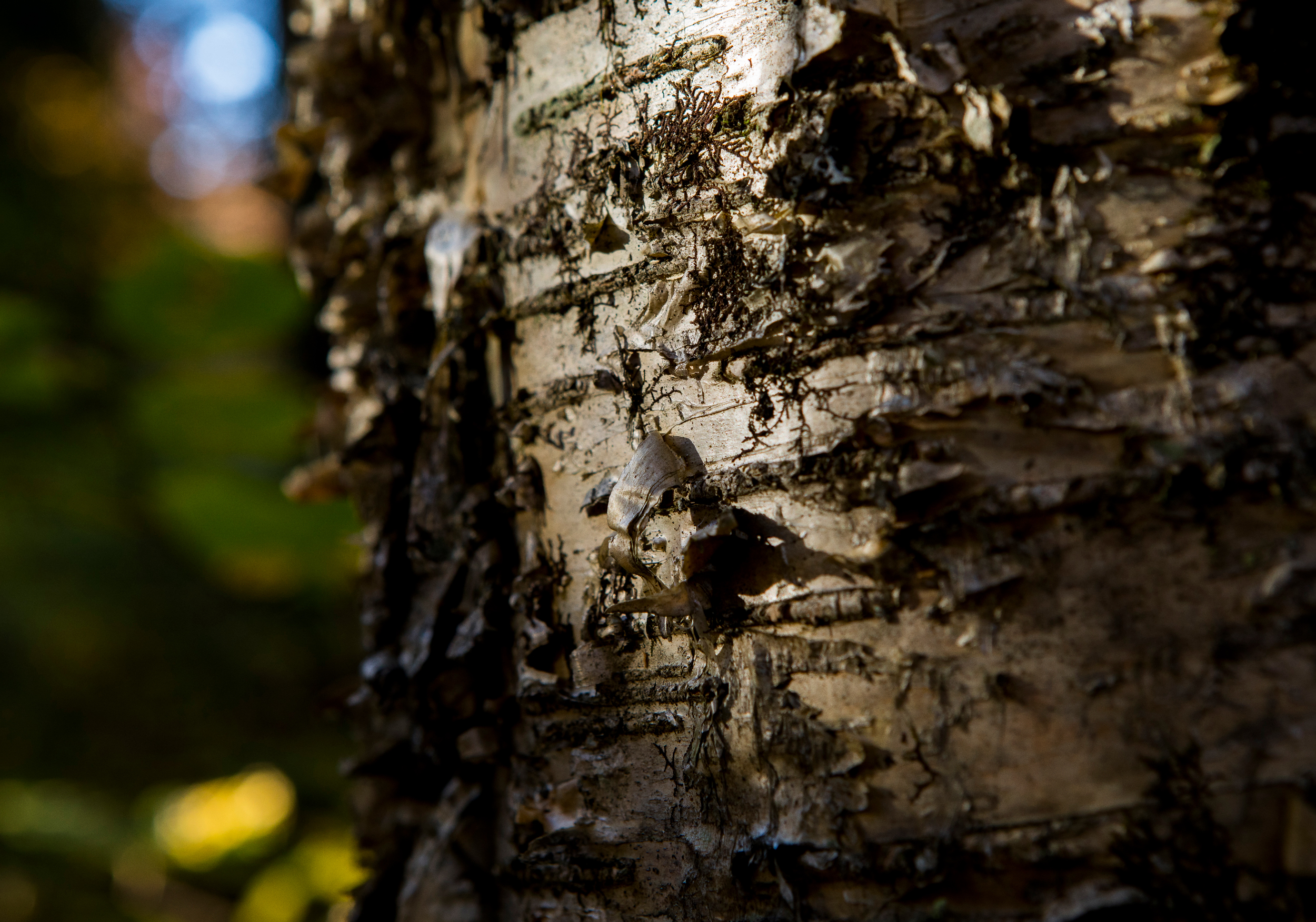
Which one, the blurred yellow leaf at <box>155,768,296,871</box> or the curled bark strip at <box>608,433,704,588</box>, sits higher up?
the curled bark strip at <box>608,433,704,588</box>

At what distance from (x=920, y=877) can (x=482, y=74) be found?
0.68 m

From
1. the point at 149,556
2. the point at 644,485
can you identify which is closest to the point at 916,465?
the point at 644,485

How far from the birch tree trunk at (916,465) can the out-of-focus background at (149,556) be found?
0.52m

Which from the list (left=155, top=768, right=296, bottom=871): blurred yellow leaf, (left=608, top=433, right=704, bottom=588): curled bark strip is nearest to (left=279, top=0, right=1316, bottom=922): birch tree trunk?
(left=608, top=433, right=704, bottom=588): curled bark strip

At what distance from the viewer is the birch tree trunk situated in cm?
42

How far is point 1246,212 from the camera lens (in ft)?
1.44

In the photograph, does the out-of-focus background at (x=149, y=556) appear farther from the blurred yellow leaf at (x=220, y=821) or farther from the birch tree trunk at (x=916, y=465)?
the birch tree trunk at (x=916, y=465)

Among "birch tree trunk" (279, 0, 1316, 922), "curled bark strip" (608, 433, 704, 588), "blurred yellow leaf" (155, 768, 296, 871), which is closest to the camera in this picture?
"birch tree trunk" (279, 0, 1316, 922)

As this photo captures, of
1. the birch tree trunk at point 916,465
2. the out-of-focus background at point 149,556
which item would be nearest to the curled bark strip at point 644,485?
the birch tree trunk at point 916,465

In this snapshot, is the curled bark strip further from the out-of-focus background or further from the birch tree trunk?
the out-of-focus background

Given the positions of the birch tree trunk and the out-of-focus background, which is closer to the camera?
the birch tree trunk

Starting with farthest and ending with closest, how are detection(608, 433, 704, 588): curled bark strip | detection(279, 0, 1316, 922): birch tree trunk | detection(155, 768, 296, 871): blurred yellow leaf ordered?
detection(155, 768, 296, 871): blurred yellow leaf, detection(608, 433, 704, 588): curled bark strip, detection(279, 0, 1316, 922): birch tree trunk

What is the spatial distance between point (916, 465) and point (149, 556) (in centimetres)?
289

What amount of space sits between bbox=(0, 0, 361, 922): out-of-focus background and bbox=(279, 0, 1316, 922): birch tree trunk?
0.52 metres
